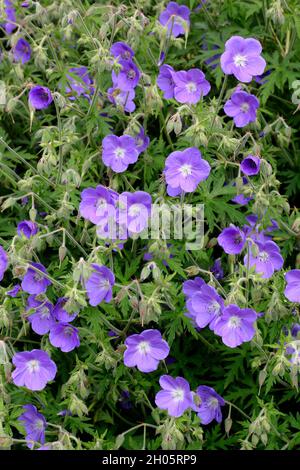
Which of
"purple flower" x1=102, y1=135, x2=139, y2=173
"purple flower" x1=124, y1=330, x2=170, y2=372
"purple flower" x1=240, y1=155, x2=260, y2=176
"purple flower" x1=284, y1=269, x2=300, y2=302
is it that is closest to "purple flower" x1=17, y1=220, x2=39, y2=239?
"purple flower" x1=102, y1=135, x2=139, y2=173

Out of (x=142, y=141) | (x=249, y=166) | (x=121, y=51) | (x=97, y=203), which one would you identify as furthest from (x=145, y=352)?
(x=121, y=51)

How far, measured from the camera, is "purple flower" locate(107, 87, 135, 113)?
3.28 m

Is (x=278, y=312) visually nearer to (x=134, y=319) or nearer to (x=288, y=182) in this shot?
(x=134, y=319)

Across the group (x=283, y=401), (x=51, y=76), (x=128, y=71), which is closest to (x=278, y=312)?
(x=283, y=401)

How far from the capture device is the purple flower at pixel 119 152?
122 inches

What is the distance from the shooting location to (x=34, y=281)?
280cm

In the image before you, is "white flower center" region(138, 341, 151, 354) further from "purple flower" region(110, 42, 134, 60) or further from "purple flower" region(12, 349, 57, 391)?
"purple flower" region(110, 42, 134, 60)

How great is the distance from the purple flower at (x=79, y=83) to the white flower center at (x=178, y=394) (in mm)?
1302

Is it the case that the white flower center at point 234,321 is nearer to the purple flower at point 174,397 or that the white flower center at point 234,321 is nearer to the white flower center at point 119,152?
the purple flower at point 174,397

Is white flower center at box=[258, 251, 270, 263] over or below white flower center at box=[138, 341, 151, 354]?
over

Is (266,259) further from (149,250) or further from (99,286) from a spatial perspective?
(99,286)

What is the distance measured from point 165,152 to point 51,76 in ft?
1.85

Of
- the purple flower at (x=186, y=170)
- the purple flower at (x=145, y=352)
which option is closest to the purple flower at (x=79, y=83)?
the purple flower at (x=186, y=170)

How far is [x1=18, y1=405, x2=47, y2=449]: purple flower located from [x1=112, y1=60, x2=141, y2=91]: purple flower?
126 cm
